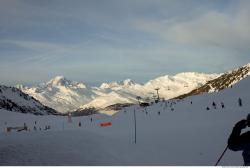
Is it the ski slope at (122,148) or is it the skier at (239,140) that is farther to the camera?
the ski slope at (122,148)

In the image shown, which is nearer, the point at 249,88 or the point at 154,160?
the point at 154,160

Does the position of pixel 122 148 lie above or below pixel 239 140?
below

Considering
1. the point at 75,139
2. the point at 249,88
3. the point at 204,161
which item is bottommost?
the point at 204,161

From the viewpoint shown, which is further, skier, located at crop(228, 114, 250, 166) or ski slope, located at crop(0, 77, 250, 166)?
ski slope, located at crop(0, 77, 250, 166)

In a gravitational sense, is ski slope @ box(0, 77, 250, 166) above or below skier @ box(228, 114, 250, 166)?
below

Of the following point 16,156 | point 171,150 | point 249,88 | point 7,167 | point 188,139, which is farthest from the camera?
point 249,88

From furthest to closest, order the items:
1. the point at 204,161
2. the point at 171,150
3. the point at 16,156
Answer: the point at 171,150, the point at 204,161, the point at 16,156

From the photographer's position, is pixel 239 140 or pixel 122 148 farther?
pixel 122 148

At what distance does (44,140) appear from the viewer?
48.2ft

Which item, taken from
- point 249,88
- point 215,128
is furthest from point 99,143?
point 249,88

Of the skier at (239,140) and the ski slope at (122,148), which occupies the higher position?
the skier at (239,140)

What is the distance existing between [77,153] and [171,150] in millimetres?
6475

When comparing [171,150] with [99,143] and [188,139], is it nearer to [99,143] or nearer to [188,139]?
[188,139]

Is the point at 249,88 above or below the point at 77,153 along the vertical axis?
above
